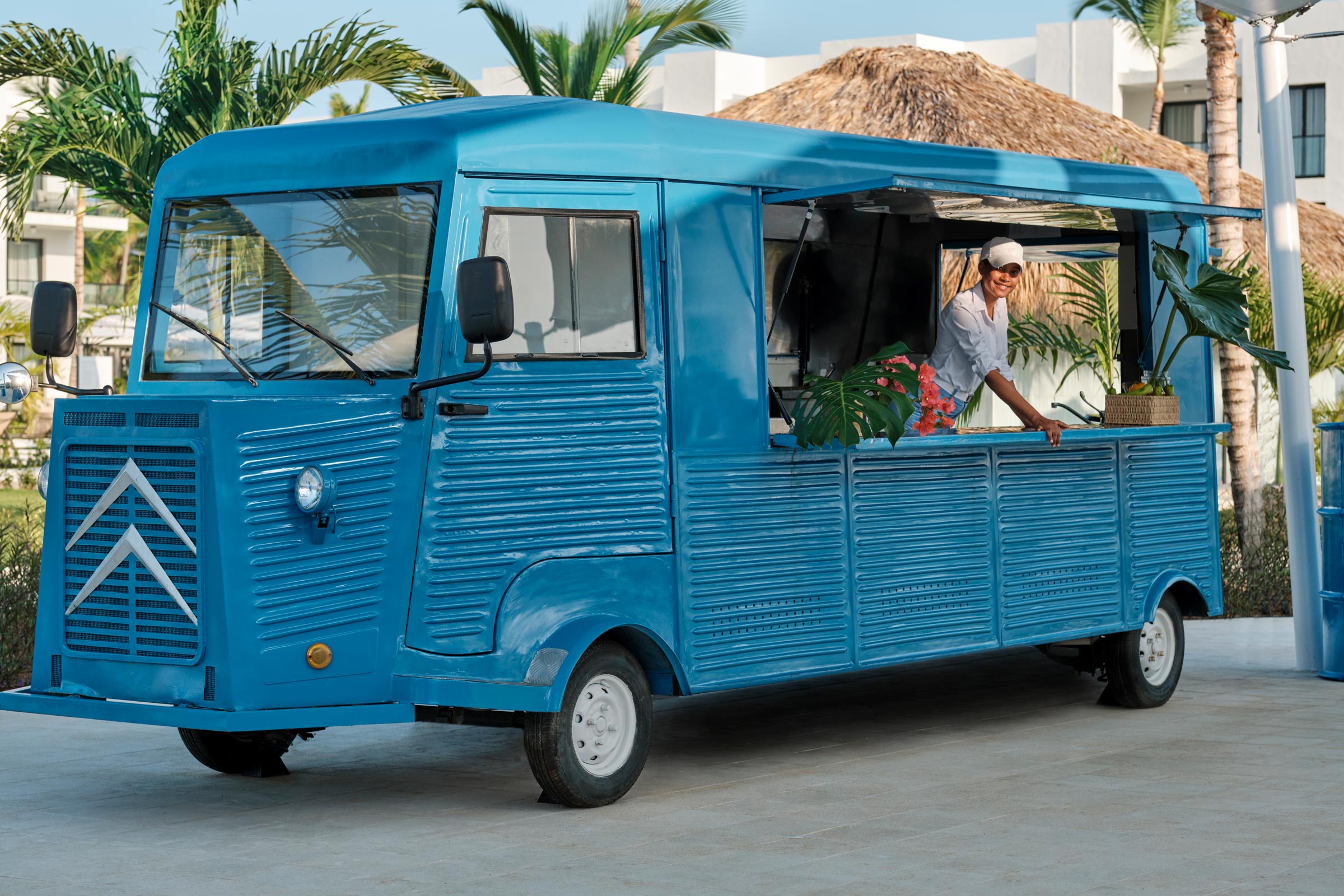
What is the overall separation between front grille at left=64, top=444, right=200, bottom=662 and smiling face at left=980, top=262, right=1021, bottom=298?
177 inches

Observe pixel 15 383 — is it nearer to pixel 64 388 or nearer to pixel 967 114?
pixel 64 388

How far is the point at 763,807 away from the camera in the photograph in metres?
7.27

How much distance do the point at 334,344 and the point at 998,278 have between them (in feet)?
12.6

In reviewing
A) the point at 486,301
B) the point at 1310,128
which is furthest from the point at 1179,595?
the point at 1310,128

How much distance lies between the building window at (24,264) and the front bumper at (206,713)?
4989cm

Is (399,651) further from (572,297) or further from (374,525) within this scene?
(572,297)

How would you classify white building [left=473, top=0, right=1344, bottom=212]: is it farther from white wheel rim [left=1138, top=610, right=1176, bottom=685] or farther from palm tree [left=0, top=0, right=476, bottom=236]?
white wheel rim [left=1138, top=610, right=1176, bottom=685]

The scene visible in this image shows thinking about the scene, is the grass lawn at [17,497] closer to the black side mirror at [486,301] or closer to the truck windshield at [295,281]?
the truck windshield at [295,281]

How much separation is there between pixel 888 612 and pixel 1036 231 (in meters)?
3.44

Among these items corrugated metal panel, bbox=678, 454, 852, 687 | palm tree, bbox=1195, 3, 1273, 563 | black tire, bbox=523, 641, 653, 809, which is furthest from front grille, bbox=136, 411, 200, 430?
palm tree, bbox=1195, 3, 1273, 563

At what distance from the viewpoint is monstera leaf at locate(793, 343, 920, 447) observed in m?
7.78

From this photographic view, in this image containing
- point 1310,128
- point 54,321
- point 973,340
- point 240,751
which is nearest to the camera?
point 54,321

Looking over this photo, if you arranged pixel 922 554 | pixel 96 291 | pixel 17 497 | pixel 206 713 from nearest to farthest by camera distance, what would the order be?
pixel 206 713
pixel 922 554
pixel 17 497
pixel 96 291

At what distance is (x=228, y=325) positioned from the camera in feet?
24.4
